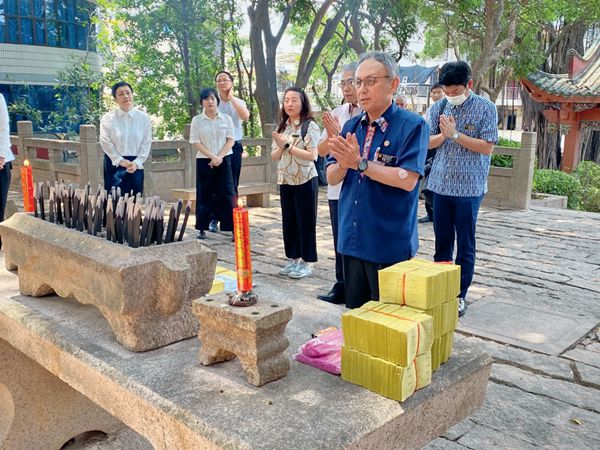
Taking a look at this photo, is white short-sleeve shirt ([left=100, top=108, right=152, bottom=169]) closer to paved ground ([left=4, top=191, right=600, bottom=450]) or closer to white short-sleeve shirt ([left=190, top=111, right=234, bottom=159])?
white short-sleeve shirt ([left=190, top=111, right=234, bottom=159])

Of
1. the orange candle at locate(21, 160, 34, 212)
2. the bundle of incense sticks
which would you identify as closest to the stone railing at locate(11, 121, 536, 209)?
the orange candle at locate(21, 160, 34, 212)

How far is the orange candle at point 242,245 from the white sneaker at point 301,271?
3.69 metres

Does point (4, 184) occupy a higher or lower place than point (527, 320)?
higher

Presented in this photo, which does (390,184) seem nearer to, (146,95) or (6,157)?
(6,157)

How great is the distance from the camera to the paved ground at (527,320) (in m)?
2.91

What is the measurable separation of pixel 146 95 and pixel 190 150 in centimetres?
385

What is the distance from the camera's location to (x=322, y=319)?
240cm

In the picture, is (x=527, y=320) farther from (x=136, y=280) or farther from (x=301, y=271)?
(x=136, y=280)

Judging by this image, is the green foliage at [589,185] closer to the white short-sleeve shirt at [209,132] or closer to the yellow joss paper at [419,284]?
the white short-sleeve shirt at [209,132]

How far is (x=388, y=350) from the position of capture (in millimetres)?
1723

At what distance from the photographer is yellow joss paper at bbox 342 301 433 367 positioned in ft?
5.55

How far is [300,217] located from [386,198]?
8.09 feet

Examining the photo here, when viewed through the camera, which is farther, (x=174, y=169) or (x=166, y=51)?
(x=166, y=51)

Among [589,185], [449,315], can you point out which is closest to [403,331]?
[449,315]
